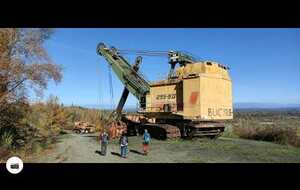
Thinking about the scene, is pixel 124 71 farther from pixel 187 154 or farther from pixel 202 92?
pixel 187 154

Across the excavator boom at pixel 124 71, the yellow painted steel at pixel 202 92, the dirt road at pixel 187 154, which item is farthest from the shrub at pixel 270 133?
the excavator boom at pixel 124 71

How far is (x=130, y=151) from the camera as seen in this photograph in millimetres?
12133

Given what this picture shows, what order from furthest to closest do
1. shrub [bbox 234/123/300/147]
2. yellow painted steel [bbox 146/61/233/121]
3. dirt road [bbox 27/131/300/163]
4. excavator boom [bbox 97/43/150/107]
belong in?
excavator boom [bbox 97/43/150/107] < yellow painted steel [bbox 146/61/233/121] < shrub [bbox 234/123/300/147] < dirt road [bbox 27/131/300/163]

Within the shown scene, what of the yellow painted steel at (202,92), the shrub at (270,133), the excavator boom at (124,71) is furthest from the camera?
the excavator boom at (124,71)

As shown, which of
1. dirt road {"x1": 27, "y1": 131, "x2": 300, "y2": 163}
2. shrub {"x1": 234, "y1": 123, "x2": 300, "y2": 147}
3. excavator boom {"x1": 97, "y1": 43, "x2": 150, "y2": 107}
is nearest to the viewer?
dirt road {"x1": 27, "y1": 131, "x2": 300, "y2": 163}

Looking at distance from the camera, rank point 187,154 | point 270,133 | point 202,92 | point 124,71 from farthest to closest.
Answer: point 124,71 → point 270,133 → point 202,92 → point 187,154

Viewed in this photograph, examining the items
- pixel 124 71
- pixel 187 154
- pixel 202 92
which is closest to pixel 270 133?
pixel 202 92

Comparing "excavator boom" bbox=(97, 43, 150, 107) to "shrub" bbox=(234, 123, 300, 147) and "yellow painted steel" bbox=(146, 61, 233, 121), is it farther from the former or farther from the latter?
"shrub" bbox=(234, 123, 300, 147)

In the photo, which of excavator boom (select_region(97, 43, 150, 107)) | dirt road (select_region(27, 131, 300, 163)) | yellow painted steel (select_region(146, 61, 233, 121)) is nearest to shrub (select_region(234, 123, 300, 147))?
dirt road (select_region(27, 131, 300, 163))

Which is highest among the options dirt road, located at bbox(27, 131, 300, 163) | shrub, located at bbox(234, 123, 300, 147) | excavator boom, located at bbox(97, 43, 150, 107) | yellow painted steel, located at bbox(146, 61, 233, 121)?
excavator boom, located at bbox(97, 43, 150, 107)

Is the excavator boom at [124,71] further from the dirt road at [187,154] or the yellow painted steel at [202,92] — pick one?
the dirt road at [187,154]

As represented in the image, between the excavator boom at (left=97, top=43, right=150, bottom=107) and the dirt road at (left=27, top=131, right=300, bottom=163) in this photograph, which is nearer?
the dirt road at (left=27, top=131, right=300, bottom=163)
